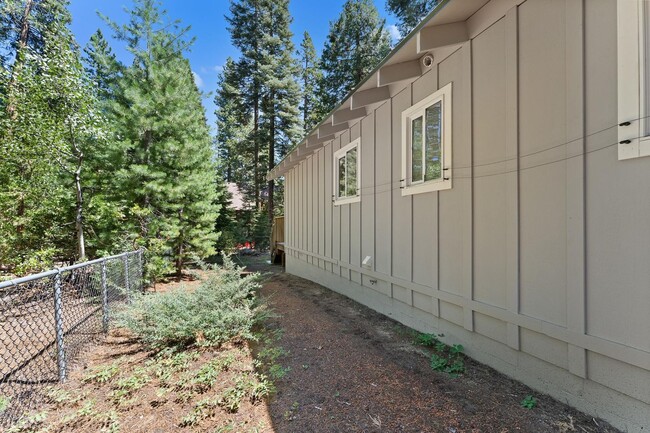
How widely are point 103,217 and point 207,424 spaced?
622cm

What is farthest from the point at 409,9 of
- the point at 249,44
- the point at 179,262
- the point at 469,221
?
the point at 469,221

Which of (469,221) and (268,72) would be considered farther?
(268,72)

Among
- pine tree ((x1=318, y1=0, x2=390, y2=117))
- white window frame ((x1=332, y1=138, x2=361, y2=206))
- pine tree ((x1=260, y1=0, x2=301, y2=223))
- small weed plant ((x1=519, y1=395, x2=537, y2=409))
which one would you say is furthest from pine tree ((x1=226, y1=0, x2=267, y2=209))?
small weed plant ((x1=519, y1=395, x2=537, y2=409))

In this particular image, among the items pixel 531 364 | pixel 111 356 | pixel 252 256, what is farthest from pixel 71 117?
pixel 252 256

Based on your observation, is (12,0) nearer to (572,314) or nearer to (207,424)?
(207,424)

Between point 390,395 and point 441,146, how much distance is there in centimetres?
258

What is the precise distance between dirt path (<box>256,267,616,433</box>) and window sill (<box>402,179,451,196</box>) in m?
1.76

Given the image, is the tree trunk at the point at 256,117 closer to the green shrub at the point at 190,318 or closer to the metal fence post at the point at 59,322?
the green shrub at the point at 190,318

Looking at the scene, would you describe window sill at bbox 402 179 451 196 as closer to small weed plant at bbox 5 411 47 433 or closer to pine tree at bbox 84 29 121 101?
small weed plant at bbox 5 411 47 433

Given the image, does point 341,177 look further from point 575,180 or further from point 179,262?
point 179,262

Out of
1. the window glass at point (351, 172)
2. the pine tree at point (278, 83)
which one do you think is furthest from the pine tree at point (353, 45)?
the window glass at point (351, 172)

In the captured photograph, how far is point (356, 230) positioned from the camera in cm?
559

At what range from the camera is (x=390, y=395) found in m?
2.42

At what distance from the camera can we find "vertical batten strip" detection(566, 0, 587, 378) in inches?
81.4
